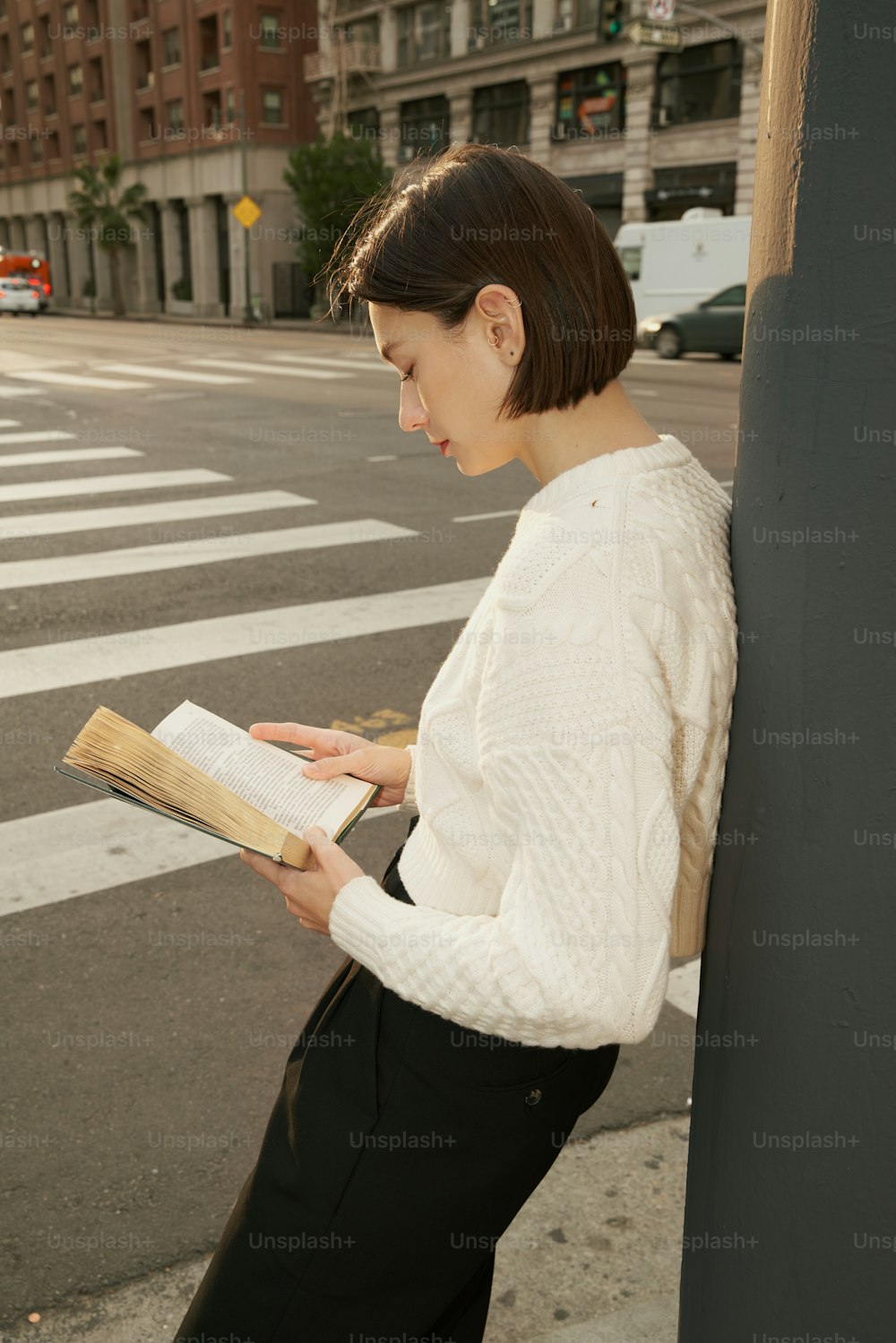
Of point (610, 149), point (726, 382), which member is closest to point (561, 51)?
point (610, 149)

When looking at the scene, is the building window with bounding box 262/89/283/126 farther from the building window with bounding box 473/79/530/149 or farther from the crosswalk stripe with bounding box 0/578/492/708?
the crosswalk stripe with bounding box 0/578/492/708

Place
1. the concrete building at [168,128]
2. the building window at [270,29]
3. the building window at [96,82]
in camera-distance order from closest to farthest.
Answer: the building window at [270,29]
the concrete building at [168,128]
the building window at [96,82]

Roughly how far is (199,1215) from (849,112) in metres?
2.40

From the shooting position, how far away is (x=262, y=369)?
21.1 meters

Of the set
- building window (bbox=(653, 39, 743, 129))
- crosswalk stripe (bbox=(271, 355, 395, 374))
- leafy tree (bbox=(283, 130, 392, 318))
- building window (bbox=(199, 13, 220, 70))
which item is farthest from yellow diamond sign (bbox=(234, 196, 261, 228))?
building window (bbox=(199, 13, 220, 70))

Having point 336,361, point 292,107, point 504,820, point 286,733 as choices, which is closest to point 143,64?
point 292,107

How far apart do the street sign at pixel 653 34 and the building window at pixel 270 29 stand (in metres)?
30.4

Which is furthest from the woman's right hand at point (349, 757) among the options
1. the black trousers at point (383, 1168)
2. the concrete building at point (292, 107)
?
the concrete building at point (292, 107)

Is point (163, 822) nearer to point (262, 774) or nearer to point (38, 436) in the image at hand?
point (262, 774)

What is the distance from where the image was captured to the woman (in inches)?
53.1

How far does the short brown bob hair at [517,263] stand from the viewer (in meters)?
1.47

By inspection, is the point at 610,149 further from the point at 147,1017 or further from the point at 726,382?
the point at 147,1017

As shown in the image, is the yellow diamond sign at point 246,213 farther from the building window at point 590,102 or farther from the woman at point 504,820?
the woman at point 504,820

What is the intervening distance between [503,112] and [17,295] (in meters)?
19.3
